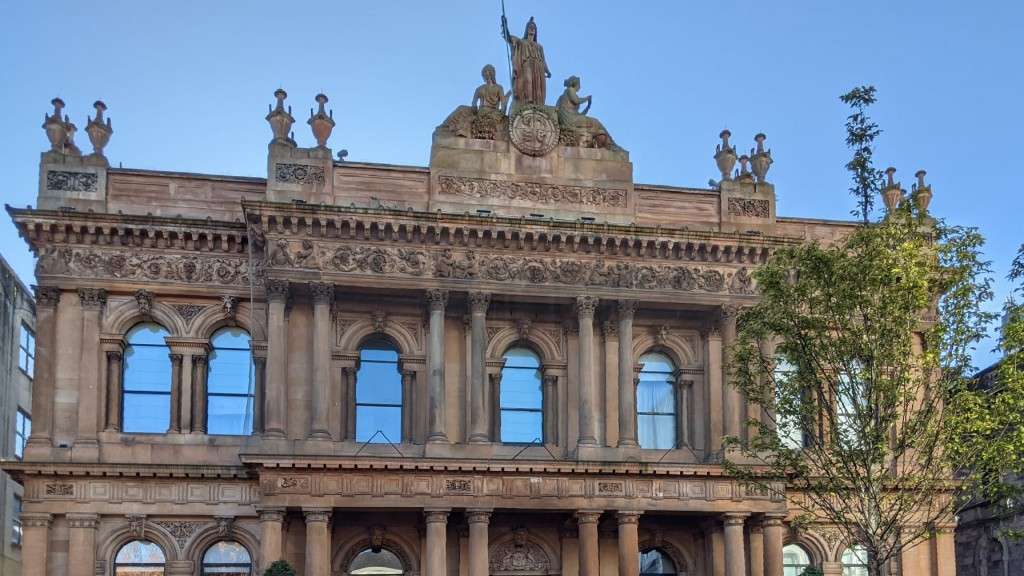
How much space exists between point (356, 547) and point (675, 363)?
35.1ft

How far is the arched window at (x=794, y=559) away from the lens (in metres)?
38.0

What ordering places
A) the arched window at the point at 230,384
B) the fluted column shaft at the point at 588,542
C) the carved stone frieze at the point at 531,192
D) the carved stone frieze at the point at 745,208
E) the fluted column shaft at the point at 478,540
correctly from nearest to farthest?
the fluted column shaft at the point at 478,540, the fluted column shaft at the point at 588,542, the arched window at the point at 230,384, the carved stone frieze at the point at 531,192, the carved stone frieze at the point at 745,208

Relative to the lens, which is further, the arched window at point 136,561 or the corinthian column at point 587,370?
the corinthian column at point 587,370

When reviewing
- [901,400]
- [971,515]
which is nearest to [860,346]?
[901,400]

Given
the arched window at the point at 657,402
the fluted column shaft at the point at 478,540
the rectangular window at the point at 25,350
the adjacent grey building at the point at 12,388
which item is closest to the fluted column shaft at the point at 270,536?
the fluted column shaft at the point at 478,540

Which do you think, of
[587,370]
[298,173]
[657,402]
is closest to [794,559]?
[657,402]

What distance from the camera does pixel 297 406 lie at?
34.3 metres

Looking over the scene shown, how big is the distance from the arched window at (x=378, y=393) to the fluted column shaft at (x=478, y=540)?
348 centimetres

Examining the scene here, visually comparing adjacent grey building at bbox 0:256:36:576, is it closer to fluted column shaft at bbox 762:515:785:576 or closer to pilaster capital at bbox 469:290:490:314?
pilaster capital at bbox 469:290:490:314

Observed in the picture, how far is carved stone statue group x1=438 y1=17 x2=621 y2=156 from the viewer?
36.8m

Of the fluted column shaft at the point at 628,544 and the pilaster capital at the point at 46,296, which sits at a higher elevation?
the pilaster capital at the point at 46,296

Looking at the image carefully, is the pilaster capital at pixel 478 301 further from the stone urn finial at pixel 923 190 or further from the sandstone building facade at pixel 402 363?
the stone urn finial at pixel 923 190

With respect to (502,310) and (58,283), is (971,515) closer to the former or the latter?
(502,310)

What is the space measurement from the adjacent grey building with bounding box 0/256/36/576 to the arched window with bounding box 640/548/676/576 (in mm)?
20711
